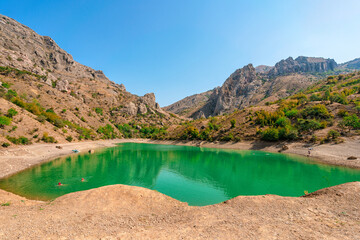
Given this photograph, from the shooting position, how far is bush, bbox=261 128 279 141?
167 ft

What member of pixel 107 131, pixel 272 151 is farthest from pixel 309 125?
pixel 107 131

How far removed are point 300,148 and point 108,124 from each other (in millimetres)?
93303

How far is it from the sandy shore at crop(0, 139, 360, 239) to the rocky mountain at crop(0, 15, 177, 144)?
37478mm

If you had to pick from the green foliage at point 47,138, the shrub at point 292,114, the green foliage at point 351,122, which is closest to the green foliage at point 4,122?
the green foliage at point 47,138

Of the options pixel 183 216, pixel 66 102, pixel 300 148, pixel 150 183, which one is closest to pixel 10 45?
pixel 66 102

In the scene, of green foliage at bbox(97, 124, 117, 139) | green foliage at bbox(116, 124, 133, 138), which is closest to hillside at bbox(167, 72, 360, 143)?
green foliage at bbox(97, 124, 117, 139)

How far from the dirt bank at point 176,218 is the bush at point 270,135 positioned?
4122cm

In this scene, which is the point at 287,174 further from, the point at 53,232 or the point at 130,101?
the point at 130,101

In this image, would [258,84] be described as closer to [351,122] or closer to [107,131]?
[351,122]

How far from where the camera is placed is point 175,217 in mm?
9719

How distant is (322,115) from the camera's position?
51.1m

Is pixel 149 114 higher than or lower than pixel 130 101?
lower

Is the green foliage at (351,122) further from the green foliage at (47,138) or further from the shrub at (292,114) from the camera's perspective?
the green foliage at (47,138)

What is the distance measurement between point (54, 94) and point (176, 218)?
311 feet
